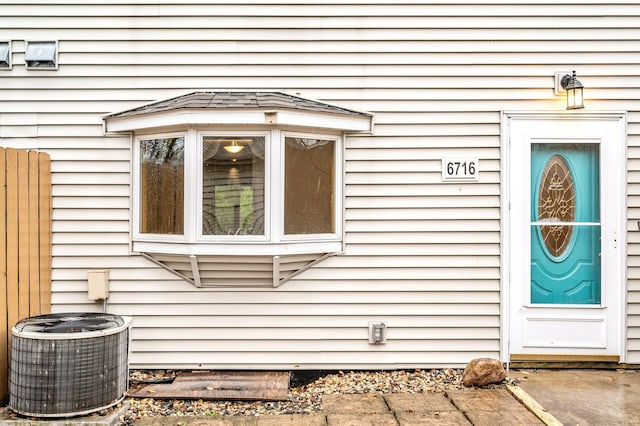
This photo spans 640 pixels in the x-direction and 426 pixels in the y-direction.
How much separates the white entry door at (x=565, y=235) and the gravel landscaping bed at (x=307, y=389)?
A: 0.83 m

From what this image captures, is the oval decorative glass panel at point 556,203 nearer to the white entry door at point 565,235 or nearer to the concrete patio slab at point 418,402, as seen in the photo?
the white entry door at point 565,235

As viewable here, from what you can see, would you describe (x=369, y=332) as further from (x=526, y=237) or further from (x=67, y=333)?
(x=67, y=333)

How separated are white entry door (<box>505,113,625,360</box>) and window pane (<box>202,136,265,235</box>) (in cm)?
216

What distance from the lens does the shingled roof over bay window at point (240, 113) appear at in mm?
4137

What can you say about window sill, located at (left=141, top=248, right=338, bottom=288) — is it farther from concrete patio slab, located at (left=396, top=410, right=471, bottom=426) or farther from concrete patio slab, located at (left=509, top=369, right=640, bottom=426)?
concrete patio slab, located at (left=509, top=369, right=640, bottom=426)

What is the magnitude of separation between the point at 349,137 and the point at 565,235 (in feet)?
6.83

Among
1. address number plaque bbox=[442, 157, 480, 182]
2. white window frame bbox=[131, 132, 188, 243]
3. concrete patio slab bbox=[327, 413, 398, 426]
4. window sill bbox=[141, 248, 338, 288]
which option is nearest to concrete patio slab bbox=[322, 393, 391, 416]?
concrete patio slab bbox=[327, 413, 398, 426]

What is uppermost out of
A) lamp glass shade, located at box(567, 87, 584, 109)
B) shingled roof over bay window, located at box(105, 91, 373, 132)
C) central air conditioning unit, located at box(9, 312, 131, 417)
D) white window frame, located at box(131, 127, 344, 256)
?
lamp glass shade, located at box(567, 87, 584, 109)

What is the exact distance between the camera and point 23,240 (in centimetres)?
404

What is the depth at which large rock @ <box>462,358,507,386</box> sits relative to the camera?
4.24 metres
